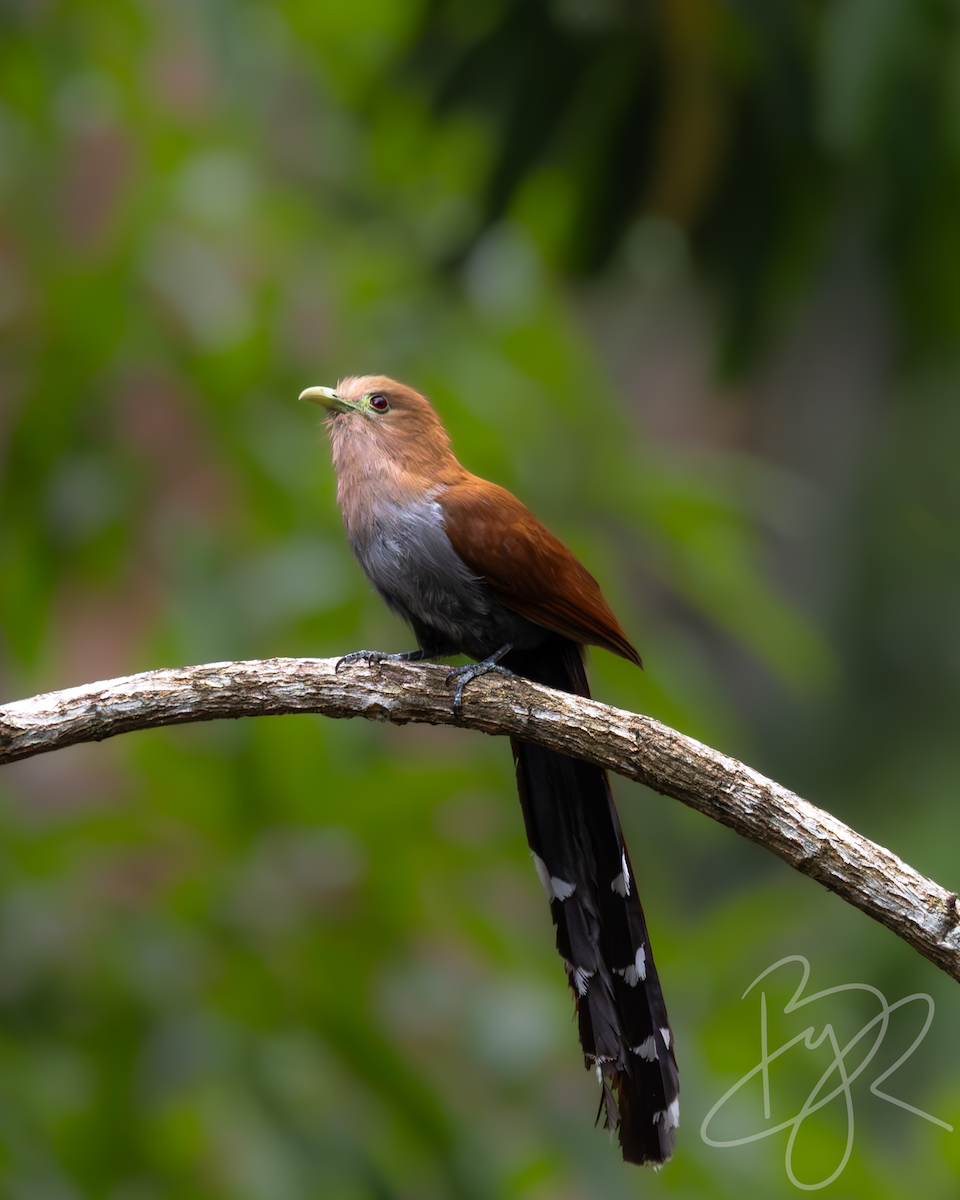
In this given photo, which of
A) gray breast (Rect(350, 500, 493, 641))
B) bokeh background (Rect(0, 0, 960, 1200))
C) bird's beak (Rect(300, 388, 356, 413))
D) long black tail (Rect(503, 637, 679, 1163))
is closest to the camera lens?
long black tail (Rect(503, 637, 679, 1163))

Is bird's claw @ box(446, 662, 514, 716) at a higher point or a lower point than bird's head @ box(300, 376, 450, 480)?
lower

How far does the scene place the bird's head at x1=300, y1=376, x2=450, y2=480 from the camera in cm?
298

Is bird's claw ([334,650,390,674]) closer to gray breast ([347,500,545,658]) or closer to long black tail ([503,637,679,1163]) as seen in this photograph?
gray breast ([347,500,545,658])

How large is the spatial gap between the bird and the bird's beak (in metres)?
0.06

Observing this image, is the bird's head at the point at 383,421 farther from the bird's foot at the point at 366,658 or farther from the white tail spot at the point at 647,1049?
the white tail spot at the point at 647,1049

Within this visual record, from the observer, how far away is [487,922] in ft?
16.3

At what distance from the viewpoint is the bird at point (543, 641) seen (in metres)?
2.72

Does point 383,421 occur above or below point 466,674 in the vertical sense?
above

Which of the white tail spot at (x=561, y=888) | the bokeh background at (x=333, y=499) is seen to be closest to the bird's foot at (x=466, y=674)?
the white tail spot at (x=561, y=888)

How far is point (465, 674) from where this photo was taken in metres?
2.63

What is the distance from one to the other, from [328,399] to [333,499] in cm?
204

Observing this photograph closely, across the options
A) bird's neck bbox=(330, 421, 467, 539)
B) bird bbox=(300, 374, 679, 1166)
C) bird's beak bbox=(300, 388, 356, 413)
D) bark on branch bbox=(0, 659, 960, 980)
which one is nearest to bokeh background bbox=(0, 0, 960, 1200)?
bird's beak bbox=(300, 388, 356, 413)

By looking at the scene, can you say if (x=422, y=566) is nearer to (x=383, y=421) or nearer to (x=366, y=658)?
(x=366, y=658)

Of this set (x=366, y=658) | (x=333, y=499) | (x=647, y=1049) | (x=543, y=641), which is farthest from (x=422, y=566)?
(x=333, y=499)
